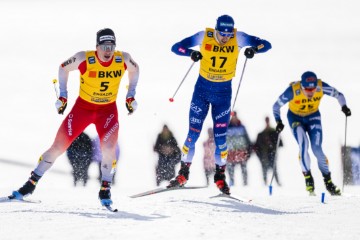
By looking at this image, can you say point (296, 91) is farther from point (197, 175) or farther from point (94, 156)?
point (197, 175)

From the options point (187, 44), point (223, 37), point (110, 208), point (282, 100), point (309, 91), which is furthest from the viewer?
point (282, 100)

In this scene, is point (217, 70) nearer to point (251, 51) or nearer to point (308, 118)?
point (251, 51)

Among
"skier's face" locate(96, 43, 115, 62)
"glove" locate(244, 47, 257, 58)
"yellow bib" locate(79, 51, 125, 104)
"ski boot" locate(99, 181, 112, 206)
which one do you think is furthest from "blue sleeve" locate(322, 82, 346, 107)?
"ski boot" locate(99, 181, 112, 206)

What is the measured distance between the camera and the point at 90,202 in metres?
9.00

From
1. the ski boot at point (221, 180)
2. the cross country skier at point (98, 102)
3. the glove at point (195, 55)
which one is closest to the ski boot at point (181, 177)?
the ski boot at point (221, 180)

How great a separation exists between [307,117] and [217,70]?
2329mm

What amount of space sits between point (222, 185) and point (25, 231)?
4.40 m

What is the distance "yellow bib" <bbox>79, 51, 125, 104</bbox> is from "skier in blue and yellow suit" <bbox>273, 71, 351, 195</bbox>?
151 inches

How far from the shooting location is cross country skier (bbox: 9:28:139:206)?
8.13m

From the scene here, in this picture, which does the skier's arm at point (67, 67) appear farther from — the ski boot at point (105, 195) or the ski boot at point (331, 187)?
the ski boot at point (331, 187)

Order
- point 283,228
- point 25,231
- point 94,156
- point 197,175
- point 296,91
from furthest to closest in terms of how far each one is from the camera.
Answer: point 197,175, point 94,156, point 296,91, point 283,228, point 25,231

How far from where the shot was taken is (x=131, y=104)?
847 centimetres

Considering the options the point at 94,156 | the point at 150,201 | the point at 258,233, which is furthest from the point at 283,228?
the point at 94,156

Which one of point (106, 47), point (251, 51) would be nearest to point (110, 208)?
point (106, 47)
